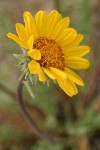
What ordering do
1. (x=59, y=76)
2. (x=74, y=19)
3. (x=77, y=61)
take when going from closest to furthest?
(x=59, y=76) < (x=77, y=61) < (x=74, y=19)

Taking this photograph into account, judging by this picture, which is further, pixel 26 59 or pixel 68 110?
pixel 68 110

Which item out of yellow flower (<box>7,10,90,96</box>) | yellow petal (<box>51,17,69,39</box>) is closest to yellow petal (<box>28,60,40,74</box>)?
yellow flower (<box>7,10,90,96</box>)

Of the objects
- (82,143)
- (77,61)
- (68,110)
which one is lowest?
(82,143)

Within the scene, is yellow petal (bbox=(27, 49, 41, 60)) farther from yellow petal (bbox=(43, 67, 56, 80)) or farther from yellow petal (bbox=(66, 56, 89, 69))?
yellow petal (bbox=(66, 56, 89, 69))

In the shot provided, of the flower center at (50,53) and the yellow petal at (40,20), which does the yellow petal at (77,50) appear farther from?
the yellow petal at (40,20)

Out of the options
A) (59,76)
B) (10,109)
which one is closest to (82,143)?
(10,109)

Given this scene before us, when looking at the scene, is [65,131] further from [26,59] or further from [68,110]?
[26,59]

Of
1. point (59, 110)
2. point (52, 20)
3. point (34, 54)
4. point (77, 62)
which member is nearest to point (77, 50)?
point (77, 62)

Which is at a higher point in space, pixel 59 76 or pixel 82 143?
pixel 59 76
